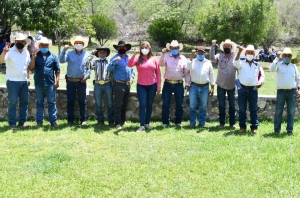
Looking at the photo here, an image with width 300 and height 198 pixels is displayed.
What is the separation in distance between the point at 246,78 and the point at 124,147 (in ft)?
8.88

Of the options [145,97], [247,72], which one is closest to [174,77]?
[145,97]

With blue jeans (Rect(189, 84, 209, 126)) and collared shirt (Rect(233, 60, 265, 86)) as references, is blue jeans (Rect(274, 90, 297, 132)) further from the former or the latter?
blue jeans (Rect(189, 84, 209, 126))

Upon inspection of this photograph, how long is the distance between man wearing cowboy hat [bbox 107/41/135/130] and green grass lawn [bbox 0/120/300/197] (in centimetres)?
42

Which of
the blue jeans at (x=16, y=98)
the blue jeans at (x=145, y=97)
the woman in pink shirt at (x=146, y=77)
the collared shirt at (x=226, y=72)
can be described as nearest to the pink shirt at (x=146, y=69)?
the woman in pink shirt at (x=146, y=77)

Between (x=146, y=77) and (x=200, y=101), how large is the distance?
1255 mm

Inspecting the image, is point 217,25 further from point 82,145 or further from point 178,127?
point 82,145

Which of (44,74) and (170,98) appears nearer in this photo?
(44,74)

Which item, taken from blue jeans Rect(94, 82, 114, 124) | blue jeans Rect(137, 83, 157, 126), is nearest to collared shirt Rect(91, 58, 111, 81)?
blue jeans Rect(94, 82, 114, 124)

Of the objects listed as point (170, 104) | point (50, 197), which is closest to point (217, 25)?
point (170, 104)

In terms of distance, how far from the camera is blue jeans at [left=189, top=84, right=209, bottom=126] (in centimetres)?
706

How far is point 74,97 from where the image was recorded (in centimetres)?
706

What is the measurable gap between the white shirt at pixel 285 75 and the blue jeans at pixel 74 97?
12.2 feet

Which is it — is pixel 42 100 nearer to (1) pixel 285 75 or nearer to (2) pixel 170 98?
(2) pixel 170 98

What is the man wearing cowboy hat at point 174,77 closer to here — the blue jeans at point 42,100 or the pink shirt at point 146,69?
the pink shirt at point 146,69
